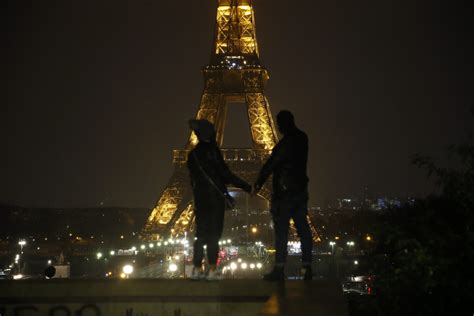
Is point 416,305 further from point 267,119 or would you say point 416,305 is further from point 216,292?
point 267,119

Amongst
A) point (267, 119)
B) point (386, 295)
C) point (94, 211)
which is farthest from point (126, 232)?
point (386, 295)

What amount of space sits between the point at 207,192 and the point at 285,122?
1375 millimetres

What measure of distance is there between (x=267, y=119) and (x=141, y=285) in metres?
45.2

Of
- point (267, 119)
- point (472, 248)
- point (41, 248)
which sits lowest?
point (472, 248)

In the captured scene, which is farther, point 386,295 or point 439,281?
point 386,295

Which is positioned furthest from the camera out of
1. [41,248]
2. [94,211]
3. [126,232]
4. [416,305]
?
[94,211]

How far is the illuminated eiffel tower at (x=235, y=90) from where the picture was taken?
52.1 m

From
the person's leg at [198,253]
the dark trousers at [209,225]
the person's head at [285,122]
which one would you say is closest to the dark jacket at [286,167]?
the person's head at [285,122]

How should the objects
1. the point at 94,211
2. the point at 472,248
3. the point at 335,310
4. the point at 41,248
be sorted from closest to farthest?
the point at 335,310 < the point at 472,248 < the point at 41,248 < the point at 94,211

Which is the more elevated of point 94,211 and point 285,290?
point 94,211

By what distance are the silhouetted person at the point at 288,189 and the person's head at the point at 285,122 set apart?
0.05 ft

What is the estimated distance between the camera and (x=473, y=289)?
8367 millimetres

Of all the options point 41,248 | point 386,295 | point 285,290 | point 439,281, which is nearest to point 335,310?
point 285,290

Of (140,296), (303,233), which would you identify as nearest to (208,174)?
(303,233)
